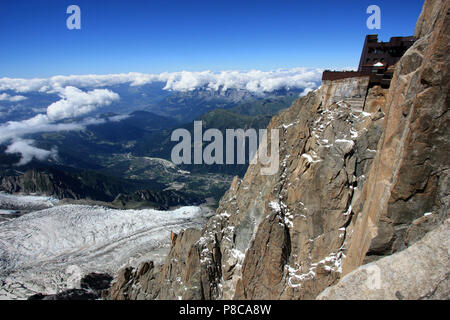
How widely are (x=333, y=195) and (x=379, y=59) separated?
26.2m

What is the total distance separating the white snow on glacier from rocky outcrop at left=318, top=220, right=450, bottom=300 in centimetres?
9955

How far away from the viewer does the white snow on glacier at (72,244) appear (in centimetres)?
9569

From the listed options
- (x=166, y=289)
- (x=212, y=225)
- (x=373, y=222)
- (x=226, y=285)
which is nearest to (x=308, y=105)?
(x=373, y=222)

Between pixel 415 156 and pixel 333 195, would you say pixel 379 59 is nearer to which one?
pixel 333 195

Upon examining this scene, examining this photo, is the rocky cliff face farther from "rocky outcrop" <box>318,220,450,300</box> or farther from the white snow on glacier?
the white snow on glacier

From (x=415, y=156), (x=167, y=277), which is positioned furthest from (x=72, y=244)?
(x=415, y=156)

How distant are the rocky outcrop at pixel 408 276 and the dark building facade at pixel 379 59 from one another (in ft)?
98.4

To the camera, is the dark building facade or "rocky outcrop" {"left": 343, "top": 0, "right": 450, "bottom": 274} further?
the dark building facade

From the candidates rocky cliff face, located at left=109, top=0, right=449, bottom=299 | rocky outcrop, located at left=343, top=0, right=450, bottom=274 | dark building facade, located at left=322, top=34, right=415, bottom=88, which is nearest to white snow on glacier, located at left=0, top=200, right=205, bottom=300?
rocky cliff face, located at left=109, top=0, right=449, bottom=299

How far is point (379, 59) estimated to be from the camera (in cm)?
4378

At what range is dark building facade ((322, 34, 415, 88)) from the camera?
37.0 meters

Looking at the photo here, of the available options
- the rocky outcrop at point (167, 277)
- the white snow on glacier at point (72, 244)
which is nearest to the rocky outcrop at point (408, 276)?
the rocky outcrop at point (167, 277)
